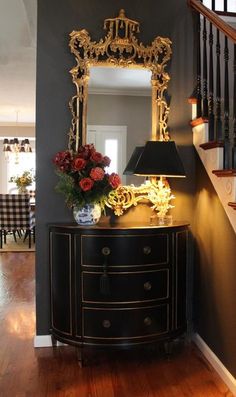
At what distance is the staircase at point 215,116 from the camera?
2.19m

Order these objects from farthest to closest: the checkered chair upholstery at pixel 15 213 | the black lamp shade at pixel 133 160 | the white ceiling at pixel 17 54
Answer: the checkered chair upholstery at pixel 15 213 < the white ceiling at pixel 17 54 < the black lamp shade at pixel 133 160

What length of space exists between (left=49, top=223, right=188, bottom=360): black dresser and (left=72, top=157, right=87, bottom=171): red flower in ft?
1.29

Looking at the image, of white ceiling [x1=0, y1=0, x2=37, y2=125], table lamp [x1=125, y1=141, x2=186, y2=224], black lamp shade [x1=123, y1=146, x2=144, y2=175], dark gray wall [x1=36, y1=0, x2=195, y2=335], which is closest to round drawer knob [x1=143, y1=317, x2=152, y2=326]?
table lamp [x1=125, y1=141, x2=186, y2=224]

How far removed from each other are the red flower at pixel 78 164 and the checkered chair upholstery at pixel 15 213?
3.87 m

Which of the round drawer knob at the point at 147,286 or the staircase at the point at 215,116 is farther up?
the staircase at the point at 215,116

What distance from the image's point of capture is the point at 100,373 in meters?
2.38

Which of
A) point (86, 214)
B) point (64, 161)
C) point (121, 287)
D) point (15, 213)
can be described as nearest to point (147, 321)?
point (121, 287)

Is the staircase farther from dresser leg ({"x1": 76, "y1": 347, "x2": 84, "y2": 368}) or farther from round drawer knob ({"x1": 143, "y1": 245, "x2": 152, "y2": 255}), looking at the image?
dresser leg ({"x1": 76, "y1": 347, "x2": 84, "y2": 368})

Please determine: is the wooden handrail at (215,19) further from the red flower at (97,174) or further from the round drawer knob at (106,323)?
the round drawer knob at (106,323)

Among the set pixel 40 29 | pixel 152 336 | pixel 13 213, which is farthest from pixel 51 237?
pixel 13 213

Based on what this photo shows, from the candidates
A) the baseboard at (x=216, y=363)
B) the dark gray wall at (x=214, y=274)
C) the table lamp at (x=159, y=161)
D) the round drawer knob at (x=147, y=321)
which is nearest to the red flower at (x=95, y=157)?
Result: the table lamp at (x=159, y=161)

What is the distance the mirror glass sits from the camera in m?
2.74

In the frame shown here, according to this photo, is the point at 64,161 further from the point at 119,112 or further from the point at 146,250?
the point at 146,250

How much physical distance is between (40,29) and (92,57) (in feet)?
1.43
